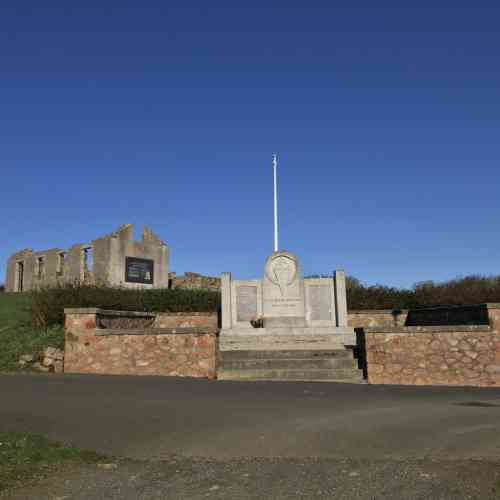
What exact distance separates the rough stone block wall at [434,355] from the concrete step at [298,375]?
43cm

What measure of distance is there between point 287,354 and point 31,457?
8315mm

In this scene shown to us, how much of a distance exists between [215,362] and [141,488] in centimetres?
811

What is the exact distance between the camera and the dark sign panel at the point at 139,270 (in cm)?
3466

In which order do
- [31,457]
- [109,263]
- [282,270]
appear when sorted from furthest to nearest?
[109,263], [282,270], [31,457]

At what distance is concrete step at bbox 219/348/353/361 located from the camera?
1188cm

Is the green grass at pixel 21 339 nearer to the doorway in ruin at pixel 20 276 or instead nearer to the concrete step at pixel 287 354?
the concrete step at pixel 287 354

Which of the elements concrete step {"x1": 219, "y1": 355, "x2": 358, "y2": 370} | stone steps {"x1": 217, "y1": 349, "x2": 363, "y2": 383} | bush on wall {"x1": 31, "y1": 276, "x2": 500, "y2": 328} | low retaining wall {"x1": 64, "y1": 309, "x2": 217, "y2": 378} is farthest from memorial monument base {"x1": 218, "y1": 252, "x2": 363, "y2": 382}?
bush on wall {"x1": 31, "y1": 276, "x2": 500, "y2": 328}

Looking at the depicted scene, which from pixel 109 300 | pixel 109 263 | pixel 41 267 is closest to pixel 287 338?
pixel 109 300

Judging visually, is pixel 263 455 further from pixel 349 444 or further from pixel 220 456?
pixel 349 444

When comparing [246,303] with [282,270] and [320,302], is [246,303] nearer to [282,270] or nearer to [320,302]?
[282,270]

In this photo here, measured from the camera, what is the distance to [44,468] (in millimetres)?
4043

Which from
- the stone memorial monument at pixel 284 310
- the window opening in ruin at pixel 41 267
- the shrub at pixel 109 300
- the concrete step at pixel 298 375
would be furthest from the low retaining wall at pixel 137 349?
the window opening in ruin at pixel 41 267

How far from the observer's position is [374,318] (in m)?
18.2

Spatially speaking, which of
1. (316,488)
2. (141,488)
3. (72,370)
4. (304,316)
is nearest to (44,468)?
(141,488)
